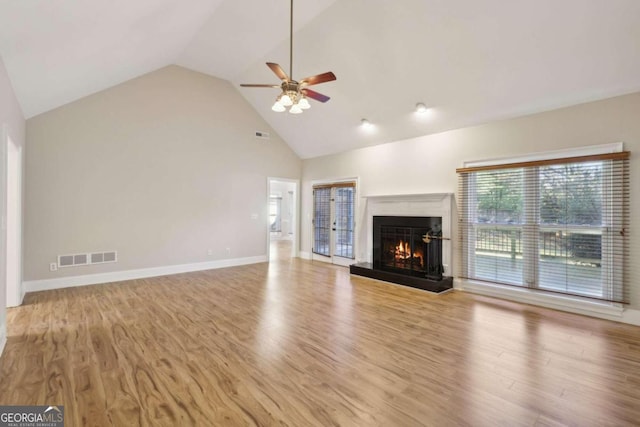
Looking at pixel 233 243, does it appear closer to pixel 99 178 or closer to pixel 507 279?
pixel 99 178

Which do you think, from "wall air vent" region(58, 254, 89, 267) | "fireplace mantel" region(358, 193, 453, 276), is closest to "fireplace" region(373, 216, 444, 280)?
"fireplace mantel" region(358, 193, 453, 276)

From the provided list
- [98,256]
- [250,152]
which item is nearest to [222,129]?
[250,152]

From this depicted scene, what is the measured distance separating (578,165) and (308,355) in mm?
4394

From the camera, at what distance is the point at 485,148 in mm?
4934

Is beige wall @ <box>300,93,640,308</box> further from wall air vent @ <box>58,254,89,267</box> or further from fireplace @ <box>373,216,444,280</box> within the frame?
wall air vent @ <box>58,254,89,267</box>

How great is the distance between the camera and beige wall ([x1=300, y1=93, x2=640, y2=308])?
3713 mm

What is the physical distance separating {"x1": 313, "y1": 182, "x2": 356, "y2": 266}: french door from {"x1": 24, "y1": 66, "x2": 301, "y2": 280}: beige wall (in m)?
1.46

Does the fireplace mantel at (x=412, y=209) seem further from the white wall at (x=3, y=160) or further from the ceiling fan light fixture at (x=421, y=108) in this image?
the white wall at (x=3, y=160)

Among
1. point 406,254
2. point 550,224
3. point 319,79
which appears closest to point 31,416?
point 319,79

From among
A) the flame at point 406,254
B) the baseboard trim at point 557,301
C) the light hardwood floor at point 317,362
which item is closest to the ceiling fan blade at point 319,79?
the light hardwood floor at point 317,362

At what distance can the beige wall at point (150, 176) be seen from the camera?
5.05 metres

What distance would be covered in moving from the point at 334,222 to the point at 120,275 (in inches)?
188

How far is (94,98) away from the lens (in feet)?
17.7

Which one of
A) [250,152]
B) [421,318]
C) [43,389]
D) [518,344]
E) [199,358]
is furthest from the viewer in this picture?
[250,152]
